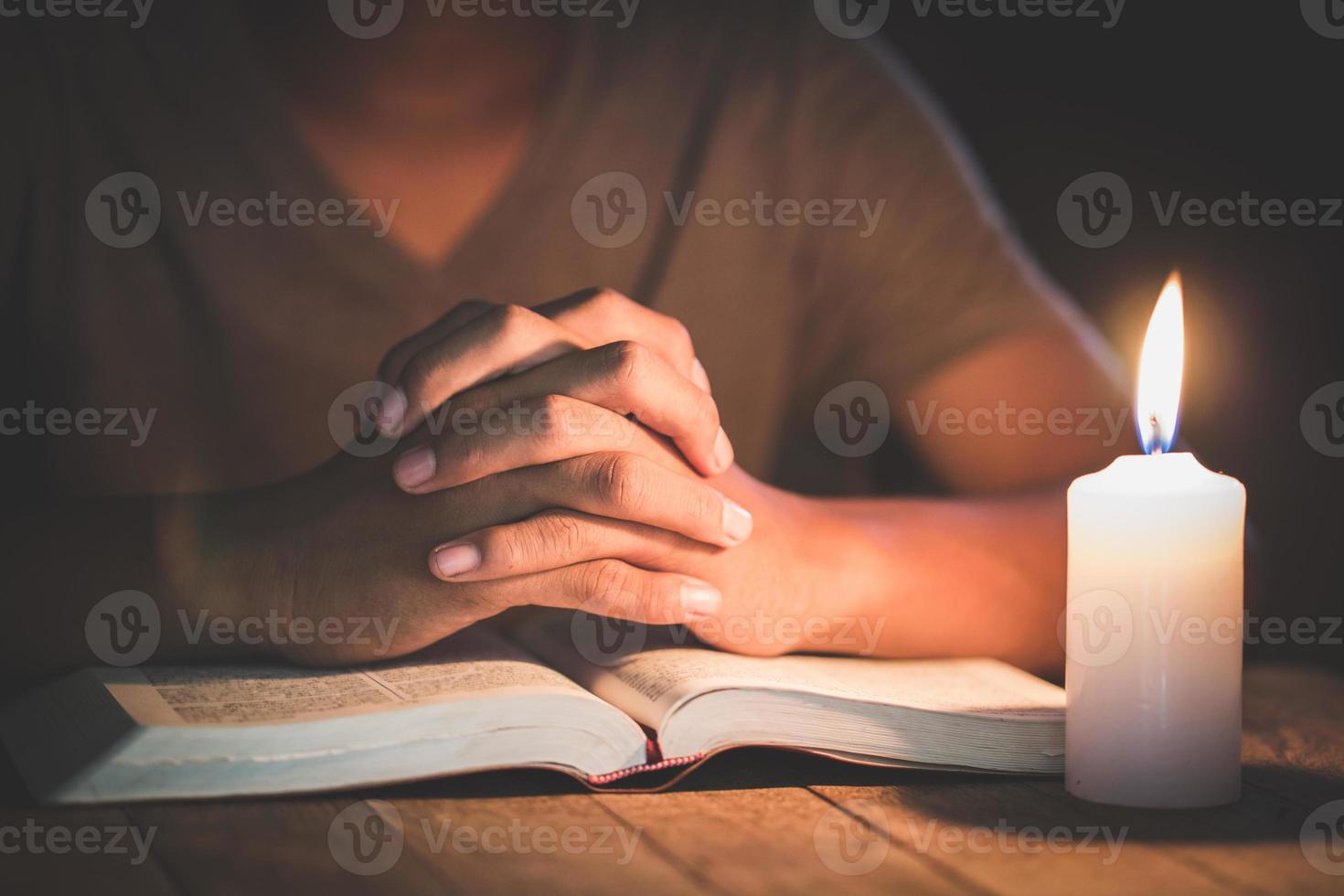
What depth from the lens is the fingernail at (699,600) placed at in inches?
31.2

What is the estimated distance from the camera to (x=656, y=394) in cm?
77

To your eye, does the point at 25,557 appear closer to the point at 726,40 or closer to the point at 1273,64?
the point at 726,40

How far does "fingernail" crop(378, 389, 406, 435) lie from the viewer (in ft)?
2.57

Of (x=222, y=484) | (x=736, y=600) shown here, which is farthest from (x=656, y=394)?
(x=222, y=484)

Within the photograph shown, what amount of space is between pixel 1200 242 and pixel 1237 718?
127cm
